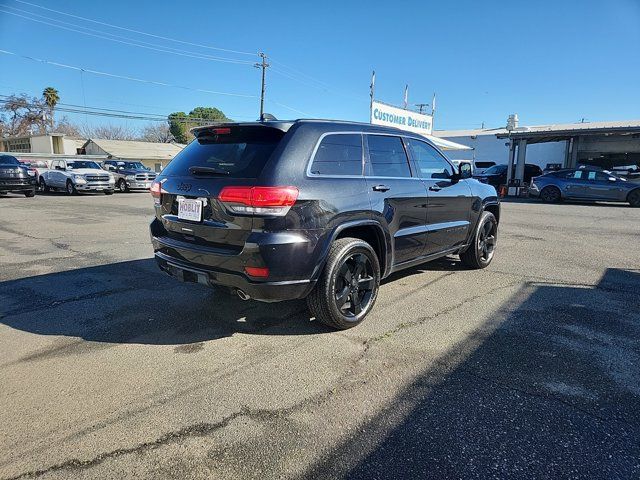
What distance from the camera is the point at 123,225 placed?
10.4 m

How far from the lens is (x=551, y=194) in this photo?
1891cm

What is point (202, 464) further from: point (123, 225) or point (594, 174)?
point (594, 174)

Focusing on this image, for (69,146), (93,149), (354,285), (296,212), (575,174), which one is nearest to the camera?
(296,212)

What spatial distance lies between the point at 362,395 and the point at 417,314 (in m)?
1.69

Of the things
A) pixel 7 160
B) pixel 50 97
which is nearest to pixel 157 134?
pixel 50 97

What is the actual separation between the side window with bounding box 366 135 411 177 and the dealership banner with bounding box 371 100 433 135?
2045cm

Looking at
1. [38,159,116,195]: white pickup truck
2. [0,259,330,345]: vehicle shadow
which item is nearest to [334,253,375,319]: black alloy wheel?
[0,259,330,345]: vehicle shadow

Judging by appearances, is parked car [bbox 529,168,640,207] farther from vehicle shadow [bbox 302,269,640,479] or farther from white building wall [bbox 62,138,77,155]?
white building wall [bbox 62,138,77,155]

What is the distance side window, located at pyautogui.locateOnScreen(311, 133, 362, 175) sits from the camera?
12.0 feet

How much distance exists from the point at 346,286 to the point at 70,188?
2202cm

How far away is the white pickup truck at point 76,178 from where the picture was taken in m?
21.1

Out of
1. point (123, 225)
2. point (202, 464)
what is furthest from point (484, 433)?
point (123, 225)

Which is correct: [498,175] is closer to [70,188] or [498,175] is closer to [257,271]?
[70,188]

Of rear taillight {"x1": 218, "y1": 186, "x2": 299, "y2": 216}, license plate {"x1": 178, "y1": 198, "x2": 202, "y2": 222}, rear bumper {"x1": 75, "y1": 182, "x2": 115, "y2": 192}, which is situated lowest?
rear bumper {"x1": 75, "y1": 182, "x2": 115, "y2": 192}
